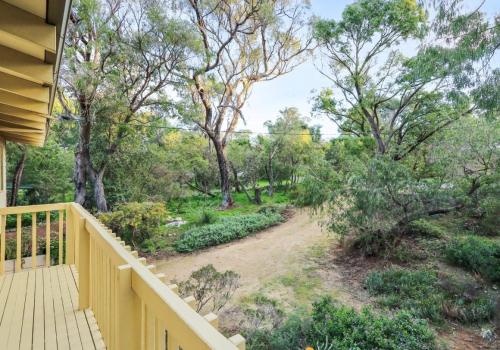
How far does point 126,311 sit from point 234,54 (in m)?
13.0

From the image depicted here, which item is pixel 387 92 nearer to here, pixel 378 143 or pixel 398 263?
pixel 378 143

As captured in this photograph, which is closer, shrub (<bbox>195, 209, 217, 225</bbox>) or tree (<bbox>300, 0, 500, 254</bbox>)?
tree (<bbox>300, 0, 500, 254</bbox>)

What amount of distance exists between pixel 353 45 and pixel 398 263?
6.07 meters

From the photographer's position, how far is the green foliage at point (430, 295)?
4.40 m

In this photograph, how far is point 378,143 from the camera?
877cm

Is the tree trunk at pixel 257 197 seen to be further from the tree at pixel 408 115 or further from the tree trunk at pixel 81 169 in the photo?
the tree trunk at pixel 81 169

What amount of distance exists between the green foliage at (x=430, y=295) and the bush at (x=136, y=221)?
5.16m

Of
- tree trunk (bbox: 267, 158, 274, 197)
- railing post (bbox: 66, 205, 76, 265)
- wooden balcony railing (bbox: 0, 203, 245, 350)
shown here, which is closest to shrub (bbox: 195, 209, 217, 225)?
tree trunk (bbox: 267, 158, 274, 197)

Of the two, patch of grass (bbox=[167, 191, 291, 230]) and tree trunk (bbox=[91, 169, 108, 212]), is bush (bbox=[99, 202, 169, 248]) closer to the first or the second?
tree trunk (bbox=[91, 169, 108, 212])

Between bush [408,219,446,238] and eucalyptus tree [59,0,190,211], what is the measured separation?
8.44 m

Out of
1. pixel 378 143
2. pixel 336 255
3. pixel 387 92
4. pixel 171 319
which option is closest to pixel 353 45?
pixel 387 92

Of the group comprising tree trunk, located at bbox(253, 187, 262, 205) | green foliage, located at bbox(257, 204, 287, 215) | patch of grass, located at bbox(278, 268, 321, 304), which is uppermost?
tree trunk, located at bbox(253, 187, 262, 205)

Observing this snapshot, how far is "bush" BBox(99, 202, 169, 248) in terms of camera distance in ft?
22.6

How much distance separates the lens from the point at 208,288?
4.48m
